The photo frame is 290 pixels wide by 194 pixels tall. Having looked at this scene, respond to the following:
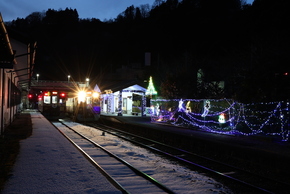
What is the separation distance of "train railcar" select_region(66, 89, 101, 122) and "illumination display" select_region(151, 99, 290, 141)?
9.86 metres

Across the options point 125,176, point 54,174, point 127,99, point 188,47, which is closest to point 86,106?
point 127,99

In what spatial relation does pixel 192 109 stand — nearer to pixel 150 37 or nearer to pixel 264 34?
pixel 264 34

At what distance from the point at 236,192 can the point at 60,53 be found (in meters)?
96.9

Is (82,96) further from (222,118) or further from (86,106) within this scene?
(222,118)

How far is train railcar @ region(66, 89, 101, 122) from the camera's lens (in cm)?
3098

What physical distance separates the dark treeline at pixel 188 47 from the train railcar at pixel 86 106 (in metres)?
7.08

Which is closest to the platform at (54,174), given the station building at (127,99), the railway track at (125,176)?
the railway track at (125,176)

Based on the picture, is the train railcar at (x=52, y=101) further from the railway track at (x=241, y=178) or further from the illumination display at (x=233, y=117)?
the railway track at (x=241, y=178)

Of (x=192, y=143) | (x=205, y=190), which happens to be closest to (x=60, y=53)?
(x=192, y=143)

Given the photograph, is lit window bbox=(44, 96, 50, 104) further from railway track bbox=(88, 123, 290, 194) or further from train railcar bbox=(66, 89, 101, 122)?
railway track bbox=(88, 123, 290, 194)

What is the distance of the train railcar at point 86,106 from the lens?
1220 inches

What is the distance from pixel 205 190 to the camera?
23.2ft

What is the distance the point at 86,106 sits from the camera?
103ft

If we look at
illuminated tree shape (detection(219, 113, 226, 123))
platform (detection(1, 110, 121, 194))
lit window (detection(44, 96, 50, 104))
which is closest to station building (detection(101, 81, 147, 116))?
lit window (detection(44, 96, 50, 104))
